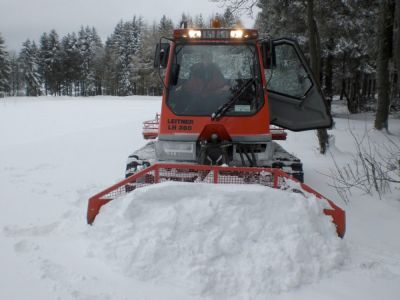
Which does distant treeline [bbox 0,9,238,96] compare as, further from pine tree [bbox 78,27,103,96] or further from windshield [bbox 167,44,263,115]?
windshield [bbox 167,44,263,115]

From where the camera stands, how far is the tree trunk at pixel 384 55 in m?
12.9

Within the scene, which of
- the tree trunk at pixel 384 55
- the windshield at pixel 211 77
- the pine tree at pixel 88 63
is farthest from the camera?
the pine tree at pixel 88 63

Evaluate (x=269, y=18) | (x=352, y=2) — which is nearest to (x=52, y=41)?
(x=269, y=18)

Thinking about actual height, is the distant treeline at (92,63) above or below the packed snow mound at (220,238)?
above

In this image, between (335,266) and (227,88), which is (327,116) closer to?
(227,88)

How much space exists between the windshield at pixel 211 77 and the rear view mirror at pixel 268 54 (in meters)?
0.16

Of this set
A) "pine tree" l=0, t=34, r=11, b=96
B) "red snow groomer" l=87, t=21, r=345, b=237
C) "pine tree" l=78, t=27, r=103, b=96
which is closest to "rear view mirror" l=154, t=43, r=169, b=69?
"red snow groomer" l=87, t=21, r=345, b=237

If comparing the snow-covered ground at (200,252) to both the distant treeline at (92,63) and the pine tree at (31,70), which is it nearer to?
the distant treeline at (92,63)

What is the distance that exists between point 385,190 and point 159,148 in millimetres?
3824

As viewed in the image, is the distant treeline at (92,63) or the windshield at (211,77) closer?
the windshield at (211,77)

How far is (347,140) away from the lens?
42.7 feet

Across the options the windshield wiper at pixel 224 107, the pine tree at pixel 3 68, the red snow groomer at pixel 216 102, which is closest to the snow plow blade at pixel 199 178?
the red snow groomer at pixel 216 102

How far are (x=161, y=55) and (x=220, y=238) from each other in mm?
2530

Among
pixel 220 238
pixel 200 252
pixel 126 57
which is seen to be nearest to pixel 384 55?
pixel 220 238
